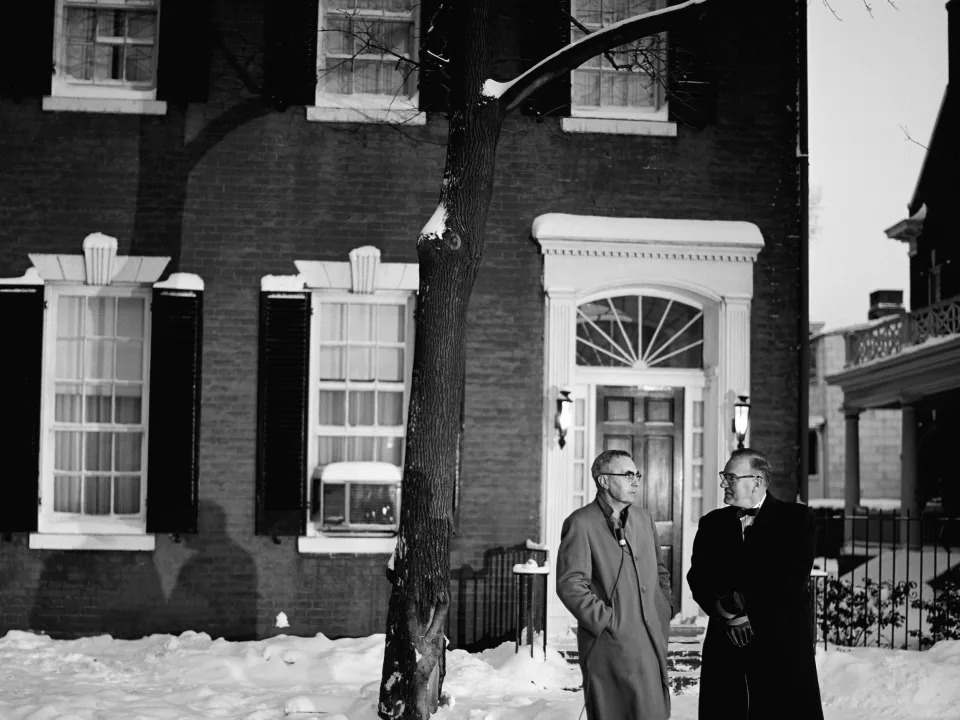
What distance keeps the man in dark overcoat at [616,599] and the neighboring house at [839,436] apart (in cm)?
3032

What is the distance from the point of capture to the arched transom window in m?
11.2

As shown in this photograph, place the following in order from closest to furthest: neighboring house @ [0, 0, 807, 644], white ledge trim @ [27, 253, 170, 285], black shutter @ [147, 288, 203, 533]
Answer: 1. black shutter @ [147, 288, 203, 533]
2. neighboring house @ [0, 0, 807, 644]
3. white ledge trim @ [27, 253, 170, 285]

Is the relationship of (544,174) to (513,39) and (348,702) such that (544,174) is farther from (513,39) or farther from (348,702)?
(348,702)

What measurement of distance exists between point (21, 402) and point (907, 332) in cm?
1798

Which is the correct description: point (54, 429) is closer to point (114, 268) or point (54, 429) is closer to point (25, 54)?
point (114, 268)

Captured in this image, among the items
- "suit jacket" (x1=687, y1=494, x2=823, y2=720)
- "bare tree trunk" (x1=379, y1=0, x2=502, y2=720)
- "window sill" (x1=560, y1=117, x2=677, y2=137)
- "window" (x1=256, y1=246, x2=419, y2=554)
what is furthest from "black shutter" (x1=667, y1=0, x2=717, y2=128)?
"suit jacket" (x1=687, y1=494, x2=823, y2=720)

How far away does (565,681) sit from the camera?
30.5 ft

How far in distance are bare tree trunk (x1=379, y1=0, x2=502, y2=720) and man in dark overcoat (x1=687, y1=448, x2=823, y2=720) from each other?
2.06 m

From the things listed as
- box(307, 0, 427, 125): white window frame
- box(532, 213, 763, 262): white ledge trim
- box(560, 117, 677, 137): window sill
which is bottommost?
box(532, 213, 763, 262): white ledge trim

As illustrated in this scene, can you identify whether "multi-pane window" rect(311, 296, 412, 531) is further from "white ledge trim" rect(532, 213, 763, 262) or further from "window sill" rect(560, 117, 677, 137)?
"window sill" rect(560, 117, 677, 137)

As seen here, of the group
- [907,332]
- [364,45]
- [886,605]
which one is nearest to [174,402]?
[364,45]

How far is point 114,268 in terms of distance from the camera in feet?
35.1

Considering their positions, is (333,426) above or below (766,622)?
above

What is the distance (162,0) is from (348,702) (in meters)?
6.56
